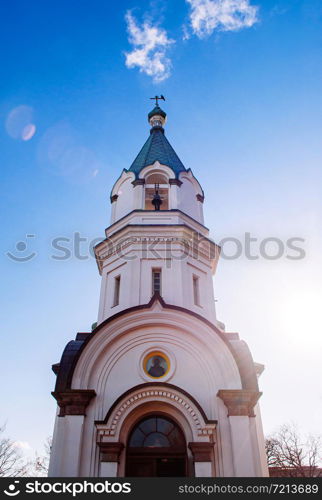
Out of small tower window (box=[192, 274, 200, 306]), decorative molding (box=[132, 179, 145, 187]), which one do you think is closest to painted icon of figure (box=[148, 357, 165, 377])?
small tower window (box=[192, 274, 200, 306])

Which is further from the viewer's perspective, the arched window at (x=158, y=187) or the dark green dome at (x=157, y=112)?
the dark green dome at (x=157, y=112)

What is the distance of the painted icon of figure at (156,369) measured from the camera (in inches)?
537

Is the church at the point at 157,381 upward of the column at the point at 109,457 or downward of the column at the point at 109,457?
upward

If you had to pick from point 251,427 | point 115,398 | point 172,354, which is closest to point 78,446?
point 115,398

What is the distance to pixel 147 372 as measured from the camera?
1370 centimetres

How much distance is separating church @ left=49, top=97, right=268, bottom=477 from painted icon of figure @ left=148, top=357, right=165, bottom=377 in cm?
3

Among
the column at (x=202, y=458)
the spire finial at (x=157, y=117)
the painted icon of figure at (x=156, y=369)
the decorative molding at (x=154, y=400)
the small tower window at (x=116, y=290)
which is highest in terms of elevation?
the spire finial at (x=157, y=117)

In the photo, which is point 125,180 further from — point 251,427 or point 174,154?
point 251,427

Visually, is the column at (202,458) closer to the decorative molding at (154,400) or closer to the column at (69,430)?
the decorative molding at (154,400)

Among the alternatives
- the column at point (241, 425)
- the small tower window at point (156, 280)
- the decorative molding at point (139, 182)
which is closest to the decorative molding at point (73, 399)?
the column at point (241, 425)

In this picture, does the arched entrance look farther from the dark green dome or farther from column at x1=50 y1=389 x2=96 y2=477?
the dark green dome

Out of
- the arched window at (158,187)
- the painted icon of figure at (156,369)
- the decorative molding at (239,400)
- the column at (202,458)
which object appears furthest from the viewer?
the arched window at (158,187)

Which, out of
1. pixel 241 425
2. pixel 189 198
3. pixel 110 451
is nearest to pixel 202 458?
pixel 241 425

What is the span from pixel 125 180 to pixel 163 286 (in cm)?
699
